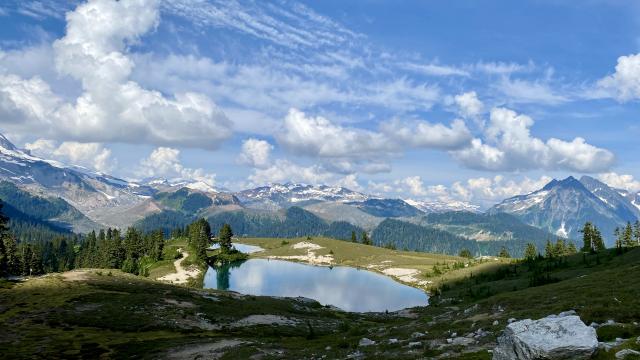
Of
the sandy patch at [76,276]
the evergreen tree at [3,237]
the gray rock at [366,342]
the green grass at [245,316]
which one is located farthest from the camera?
the evergreen tree at [3,237]

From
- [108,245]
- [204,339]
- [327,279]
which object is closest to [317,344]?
[204,339]

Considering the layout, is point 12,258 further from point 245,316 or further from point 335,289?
point 335,289

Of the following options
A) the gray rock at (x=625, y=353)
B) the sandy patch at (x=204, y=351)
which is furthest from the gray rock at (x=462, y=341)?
the sandy patch at (x=204, y=351)

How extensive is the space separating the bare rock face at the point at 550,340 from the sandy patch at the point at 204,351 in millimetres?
33912

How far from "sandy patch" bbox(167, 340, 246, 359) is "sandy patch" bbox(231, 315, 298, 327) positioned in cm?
1865

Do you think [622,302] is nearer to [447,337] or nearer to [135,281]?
[447,337]

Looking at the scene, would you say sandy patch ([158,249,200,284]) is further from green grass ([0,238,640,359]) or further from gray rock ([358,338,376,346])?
gray rock ([358,338,376,346])

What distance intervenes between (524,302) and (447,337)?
60.2 ft

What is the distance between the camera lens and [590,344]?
16984 mm

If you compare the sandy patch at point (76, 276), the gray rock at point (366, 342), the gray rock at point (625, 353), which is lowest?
the gray rock at point (366, 342)

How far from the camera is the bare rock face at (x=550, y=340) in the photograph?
16.9m

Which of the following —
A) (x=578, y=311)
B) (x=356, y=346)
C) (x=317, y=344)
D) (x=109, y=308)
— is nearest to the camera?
(x=578, y=311)

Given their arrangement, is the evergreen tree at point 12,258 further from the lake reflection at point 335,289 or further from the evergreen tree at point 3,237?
the lake reflection at point 335,289

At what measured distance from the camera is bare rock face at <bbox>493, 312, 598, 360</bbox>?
16.9 meters
